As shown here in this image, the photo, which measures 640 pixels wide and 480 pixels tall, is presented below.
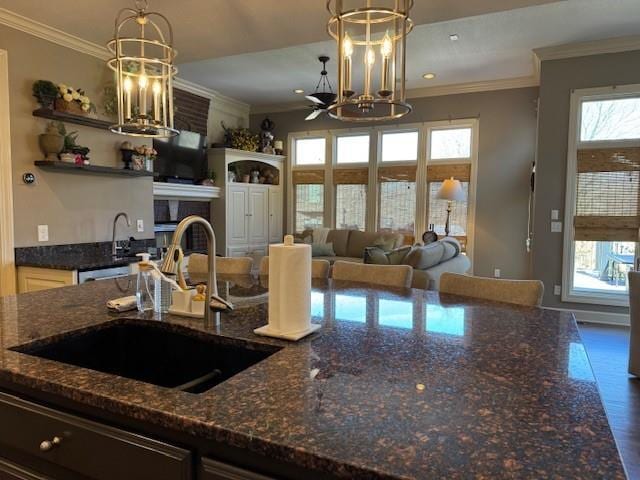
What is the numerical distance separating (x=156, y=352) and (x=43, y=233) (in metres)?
2.64

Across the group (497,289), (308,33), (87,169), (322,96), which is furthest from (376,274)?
(322,96)

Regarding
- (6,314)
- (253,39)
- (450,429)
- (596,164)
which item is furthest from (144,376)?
(596,164)

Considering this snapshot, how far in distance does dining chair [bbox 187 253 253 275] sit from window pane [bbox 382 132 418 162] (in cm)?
490

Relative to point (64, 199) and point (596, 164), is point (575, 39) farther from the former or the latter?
point (64, 199)

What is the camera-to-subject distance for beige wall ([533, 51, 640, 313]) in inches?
191

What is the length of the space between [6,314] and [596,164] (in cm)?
560

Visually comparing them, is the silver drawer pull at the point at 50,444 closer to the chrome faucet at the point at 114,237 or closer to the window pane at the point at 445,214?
the chrome faucet at the point at 114,237

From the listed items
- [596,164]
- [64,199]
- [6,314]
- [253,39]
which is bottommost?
[6,314]

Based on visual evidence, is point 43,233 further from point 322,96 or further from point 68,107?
point 322,96

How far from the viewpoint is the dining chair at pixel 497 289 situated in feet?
6.09

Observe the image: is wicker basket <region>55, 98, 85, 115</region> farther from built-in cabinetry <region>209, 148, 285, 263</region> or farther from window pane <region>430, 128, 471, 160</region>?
window pane <region>430, 128, 471, 160</region>

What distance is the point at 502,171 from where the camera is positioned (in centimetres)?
635

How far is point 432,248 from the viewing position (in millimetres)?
4293

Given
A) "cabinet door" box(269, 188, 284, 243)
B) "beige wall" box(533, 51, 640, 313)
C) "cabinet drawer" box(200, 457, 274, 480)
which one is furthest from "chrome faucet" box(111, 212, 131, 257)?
"beige wall" box(533, 51, 640, 313)
